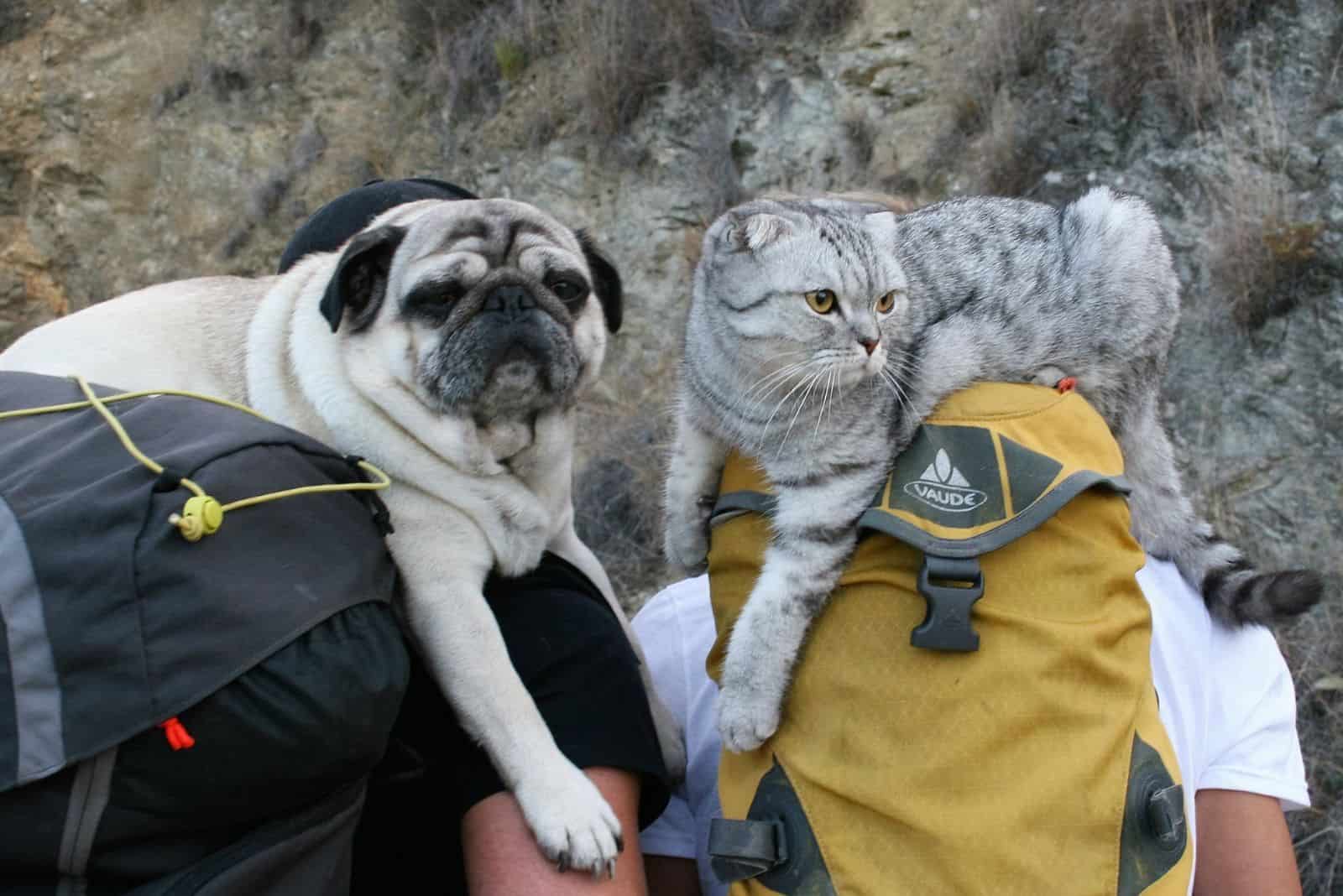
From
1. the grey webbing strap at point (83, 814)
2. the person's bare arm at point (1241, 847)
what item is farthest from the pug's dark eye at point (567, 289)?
the person's bare arm at point (1241, 847)

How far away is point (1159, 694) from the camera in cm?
221

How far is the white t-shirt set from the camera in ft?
7.37

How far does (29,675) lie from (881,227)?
1.97 meters

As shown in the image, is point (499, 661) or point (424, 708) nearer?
point (499, 661)

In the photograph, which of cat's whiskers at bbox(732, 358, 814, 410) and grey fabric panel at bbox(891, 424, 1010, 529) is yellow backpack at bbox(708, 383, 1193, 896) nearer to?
grey fabric panel at bbox(891, 424, 1010, 529)

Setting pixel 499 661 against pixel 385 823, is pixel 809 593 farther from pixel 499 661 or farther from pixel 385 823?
pixel 385 823

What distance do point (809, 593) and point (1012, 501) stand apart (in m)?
0.45

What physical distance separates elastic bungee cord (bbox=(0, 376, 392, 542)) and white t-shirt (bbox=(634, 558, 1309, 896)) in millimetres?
1075

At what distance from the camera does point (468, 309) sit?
2355 mm

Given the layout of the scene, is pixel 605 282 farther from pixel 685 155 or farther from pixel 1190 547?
pixel 685 155

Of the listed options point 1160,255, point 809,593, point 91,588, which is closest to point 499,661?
point 809,593

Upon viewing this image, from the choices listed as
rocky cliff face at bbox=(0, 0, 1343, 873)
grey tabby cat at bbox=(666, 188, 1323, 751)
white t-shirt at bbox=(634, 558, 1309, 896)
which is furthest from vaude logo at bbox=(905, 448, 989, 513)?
rocky cliff face at bbox=(0, 0, 1343, 873)

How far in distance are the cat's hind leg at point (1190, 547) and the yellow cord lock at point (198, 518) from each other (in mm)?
1907

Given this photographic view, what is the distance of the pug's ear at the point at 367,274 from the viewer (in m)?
2.34
